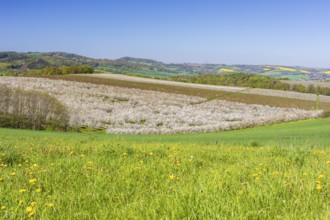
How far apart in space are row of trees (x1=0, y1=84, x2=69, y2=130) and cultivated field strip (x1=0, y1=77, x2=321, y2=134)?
1867 mm

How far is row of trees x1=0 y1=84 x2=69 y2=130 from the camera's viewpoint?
3853 centimetres

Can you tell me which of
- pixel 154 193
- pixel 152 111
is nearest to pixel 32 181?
pixel 154 193

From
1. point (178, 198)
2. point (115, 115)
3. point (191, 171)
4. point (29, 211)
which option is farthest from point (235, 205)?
point (115, 115)

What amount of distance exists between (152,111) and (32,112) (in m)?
18.2

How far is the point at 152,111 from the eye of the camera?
4969 centimetres

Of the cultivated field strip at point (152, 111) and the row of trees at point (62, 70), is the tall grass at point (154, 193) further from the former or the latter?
the row of trees at point (62, 70)

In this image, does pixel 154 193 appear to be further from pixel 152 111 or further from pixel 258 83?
pixel 258 83

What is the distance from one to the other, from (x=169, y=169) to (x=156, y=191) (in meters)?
1.63

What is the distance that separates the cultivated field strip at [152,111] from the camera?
1563 inches

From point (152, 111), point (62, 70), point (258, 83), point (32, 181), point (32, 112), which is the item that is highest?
point (62, 70)

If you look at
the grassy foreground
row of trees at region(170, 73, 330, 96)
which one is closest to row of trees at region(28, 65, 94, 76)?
row of trees at region(170, 73, 330, 96)

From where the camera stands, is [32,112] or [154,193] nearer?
[154,193]

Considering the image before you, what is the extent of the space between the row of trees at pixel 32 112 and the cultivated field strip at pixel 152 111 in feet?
6.13

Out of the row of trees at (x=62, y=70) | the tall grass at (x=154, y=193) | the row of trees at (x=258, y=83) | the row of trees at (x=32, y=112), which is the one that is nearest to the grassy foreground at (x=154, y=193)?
the tall grass at (x=154, y=193)
